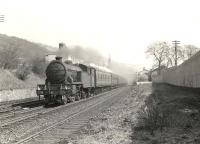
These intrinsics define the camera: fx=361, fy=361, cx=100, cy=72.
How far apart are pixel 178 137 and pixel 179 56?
116 m

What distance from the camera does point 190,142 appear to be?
A: 10.2 meters

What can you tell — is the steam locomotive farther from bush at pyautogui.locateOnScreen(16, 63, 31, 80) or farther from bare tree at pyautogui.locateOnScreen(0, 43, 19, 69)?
bare tree at pyautogui.locateOnScreen(0, 43, 19, 69)

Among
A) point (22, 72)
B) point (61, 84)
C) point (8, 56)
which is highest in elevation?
point (8, 56)

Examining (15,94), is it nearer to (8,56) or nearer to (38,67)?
(8,56)

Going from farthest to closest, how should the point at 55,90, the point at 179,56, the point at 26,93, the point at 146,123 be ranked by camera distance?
the point at 179,56
the point at 26,93
the point at 55,90
the point at 146,123

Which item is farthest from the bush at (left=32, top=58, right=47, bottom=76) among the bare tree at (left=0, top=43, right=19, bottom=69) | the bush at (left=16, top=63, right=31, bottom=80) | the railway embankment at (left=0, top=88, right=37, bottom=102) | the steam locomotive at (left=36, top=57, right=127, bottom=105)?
the steam locomotive at (left=36, top=57, right=127, bottom=105)

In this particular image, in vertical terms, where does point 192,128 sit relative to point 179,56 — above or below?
below

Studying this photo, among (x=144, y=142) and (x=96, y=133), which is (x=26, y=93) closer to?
(x=96, y=133)

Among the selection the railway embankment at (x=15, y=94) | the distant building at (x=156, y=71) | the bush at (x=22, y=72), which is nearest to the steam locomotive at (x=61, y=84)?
the railway embankment at (x=15, y=94)

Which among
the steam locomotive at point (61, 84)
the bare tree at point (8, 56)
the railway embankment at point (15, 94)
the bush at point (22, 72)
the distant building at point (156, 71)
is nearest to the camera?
the steam locomotive at point (61, 84)

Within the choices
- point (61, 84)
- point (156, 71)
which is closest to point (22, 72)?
point (61, 84)

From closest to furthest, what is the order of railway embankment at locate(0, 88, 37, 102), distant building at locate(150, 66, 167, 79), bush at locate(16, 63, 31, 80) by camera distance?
railway embankment at locate(0, 88, 37, 102) → bush at locate(16, 63, 31, 80) → distant building at locate(150, 66, 167, 79)

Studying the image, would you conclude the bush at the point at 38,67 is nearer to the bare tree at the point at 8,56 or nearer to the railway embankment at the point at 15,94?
the bare tree at the point at 8,56

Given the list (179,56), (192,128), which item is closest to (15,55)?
(192,128)
